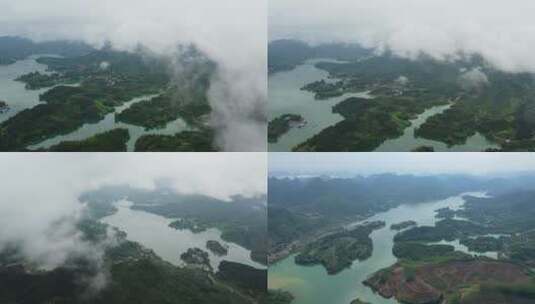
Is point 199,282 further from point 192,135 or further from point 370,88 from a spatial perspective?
point 370,88

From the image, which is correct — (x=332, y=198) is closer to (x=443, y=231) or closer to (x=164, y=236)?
(x=443, y=231)

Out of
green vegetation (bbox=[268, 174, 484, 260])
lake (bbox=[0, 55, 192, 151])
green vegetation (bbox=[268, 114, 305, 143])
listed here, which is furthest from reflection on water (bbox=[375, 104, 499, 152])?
lake (bbox=[0, 55, 192, 151])

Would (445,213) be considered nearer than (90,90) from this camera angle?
No

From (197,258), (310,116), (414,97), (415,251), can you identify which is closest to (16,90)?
(197,258)

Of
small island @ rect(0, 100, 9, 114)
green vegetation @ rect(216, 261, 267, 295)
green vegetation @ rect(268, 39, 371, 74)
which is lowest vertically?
green vegetation @ rect(216, 261, 267, 295)

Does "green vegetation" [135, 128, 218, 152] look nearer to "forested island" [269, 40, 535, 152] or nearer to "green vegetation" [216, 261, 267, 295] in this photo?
"forested island" [269, 40, 535, 152]

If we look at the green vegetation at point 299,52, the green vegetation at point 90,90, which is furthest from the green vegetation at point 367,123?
the green vegetation at point 90,90
